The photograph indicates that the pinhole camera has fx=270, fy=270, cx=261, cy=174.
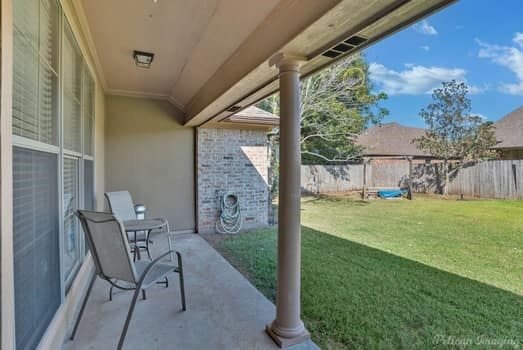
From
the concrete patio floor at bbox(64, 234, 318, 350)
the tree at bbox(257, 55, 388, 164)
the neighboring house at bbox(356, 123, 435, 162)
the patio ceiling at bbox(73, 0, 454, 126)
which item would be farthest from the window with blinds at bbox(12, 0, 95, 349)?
the neighboring house at bbox(356, 123, 435, 162)

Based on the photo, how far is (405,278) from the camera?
338 centimetres

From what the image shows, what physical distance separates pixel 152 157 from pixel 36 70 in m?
3.83

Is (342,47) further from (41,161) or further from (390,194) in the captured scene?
(390,194)

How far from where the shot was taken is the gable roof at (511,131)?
42.0ft

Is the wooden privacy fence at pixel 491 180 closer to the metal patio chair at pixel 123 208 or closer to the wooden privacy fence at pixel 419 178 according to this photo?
the wooden privacy fence at pixel 419 178

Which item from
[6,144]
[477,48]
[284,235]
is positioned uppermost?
[477,48]

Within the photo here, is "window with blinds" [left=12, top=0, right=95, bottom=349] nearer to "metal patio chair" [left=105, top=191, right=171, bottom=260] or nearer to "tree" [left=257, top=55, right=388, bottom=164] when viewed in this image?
"metal patio chair" [left=105, top=191, right=171, bottom=260]

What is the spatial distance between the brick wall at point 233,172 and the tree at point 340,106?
3.36m

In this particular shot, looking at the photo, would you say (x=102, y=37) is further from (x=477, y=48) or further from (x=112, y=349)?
(x=477, y=48)

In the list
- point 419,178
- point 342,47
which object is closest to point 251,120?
point 342,47

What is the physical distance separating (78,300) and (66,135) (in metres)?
1.55

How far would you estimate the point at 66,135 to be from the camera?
2.31m

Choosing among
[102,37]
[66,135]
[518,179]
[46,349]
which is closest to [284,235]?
[46,349]

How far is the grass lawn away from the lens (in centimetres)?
227
